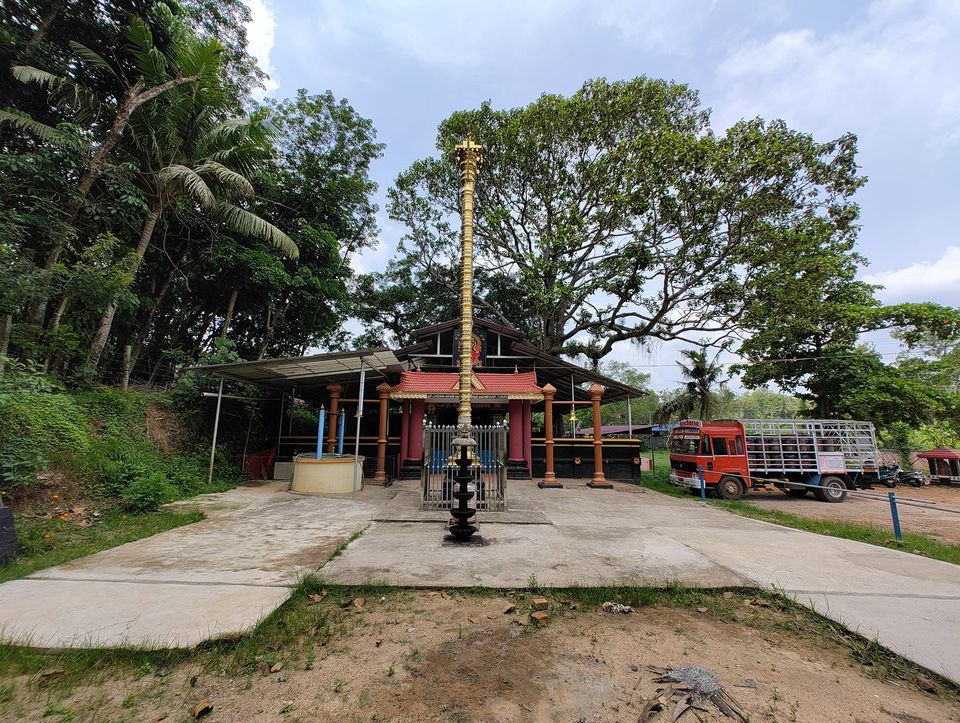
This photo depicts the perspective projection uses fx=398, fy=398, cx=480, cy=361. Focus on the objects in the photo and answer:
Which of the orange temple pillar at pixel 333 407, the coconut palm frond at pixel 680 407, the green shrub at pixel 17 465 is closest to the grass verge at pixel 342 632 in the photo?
the green shrub at pixel 17 465

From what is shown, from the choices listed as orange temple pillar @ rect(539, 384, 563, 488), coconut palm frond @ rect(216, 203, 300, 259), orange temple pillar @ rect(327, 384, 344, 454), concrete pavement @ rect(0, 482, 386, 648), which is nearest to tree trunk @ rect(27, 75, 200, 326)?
coconut palm frond @ rect(216, 203, 300, 259)

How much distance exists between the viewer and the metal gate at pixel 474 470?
26.1ft

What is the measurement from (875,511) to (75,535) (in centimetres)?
1722

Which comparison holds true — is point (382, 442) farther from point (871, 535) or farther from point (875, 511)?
point (875, 511)

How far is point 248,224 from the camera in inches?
537

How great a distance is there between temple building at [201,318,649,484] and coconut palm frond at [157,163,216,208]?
209 inches

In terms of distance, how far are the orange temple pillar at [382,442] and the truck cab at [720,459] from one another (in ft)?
31.5

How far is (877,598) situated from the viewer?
12.8 ft

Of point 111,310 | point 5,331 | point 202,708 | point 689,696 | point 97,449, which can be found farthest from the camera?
point 111,310

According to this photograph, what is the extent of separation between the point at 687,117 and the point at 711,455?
13812mm

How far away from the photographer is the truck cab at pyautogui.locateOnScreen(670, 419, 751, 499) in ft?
39.8

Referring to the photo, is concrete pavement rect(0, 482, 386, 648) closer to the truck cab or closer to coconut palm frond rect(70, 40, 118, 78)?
the truck cab

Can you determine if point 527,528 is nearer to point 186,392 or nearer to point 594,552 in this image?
point 594,552

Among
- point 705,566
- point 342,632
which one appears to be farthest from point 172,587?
point 705,566
